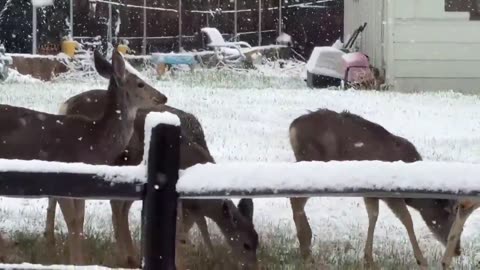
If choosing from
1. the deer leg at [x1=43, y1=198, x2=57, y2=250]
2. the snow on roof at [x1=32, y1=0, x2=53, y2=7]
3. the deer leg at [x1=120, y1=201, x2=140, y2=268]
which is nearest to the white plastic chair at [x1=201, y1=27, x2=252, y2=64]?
the snow on roof at [x1=32, y1=0, x2=53, y2=7]

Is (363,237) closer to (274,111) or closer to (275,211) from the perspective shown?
(275,211)

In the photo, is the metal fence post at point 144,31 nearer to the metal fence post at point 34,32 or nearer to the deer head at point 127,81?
the metal fence post at point 34,32

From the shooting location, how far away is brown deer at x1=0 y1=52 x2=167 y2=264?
6.16 metres

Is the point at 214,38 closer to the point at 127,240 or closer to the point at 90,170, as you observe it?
the point at 127,240

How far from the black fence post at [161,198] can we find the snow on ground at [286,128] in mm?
3692

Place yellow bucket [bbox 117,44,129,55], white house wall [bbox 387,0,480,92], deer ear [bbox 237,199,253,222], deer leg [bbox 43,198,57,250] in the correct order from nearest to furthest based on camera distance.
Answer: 1. deer ear [bbox 237,199,253,222]
2. deer leg [bbox 43,198,57,250]
3. white house wall [bbox 387,0,480,92]
4. yellow bucket [bbox 117,44,129,55]

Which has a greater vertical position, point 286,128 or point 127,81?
point 127,81

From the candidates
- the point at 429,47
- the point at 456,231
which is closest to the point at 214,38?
the point at 429,47

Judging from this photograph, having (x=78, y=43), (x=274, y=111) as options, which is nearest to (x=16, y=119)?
(x=274, y=111)

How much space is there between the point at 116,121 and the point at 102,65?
486 mm

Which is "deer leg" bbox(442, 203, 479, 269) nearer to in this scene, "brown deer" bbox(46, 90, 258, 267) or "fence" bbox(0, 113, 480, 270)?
"brown deer" bbox(46, 90, 258, 267)

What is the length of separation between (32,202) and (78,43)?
45.4 ft

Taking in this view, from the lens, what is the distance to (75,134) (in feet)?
21.0

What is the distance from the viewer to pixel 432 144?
11.2m
